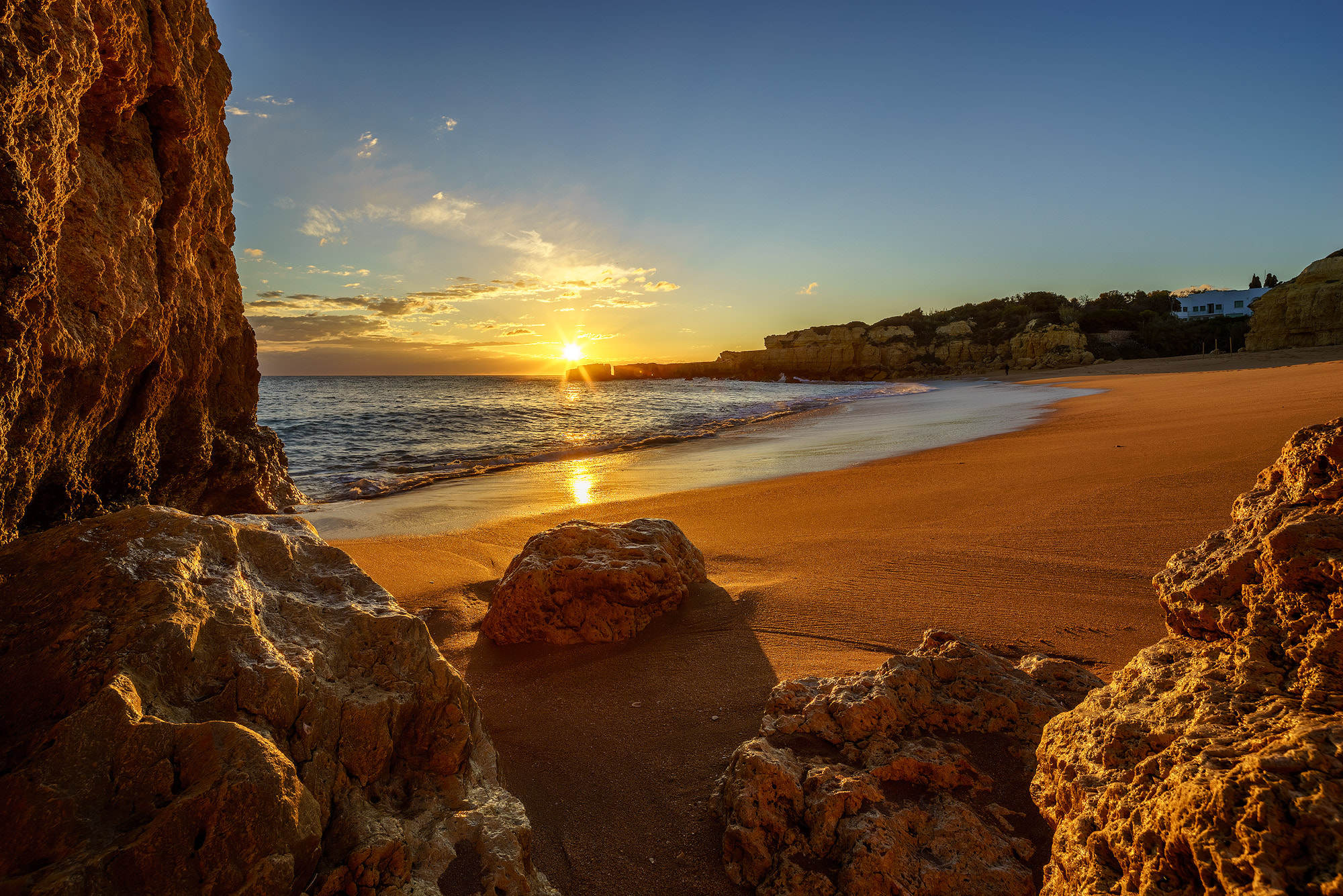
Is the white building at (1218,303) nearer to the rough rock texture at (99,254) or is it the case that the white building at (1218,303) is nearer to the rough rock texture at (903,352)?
the rough rock texture at (903,352)

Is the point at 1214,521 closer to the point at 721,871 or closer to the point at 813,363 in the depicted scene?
the point at 721,871

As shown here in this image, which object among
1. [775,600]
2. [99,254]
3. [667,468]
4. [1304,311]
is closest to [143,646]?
[99,254]

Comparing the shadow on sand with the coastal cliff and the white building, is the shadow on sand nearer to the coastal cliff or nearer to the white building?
the coastal cliff

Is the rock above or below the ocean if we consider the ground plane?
above

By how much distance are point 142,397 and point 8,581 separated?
6.02 ft

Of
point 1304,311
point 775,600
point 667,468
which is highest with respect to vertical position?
point 1304,311

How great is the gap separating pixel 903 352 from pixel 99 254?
58.2 m

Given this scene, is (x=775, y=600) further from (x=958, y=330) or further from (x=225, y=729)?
(x=958, y=330)

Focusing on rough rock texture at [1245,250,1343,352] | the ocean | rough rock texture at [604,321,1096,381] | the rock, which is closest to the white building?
the rock

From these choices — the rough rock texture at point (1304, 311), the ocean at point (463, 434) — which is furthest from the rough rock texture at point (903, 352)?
the ocean at point (463, 434)

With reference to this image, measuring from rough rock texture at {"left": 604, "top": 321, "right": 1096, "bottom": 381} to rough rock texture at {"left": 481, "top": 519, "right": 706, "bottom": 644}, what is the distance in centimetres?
4564

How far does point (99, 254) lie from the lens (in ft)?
7.38

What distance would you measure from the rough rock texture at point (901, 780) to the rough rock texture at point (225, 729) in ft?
2.17

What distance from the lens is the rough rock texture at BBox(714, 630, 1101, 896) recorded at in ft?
5.35
